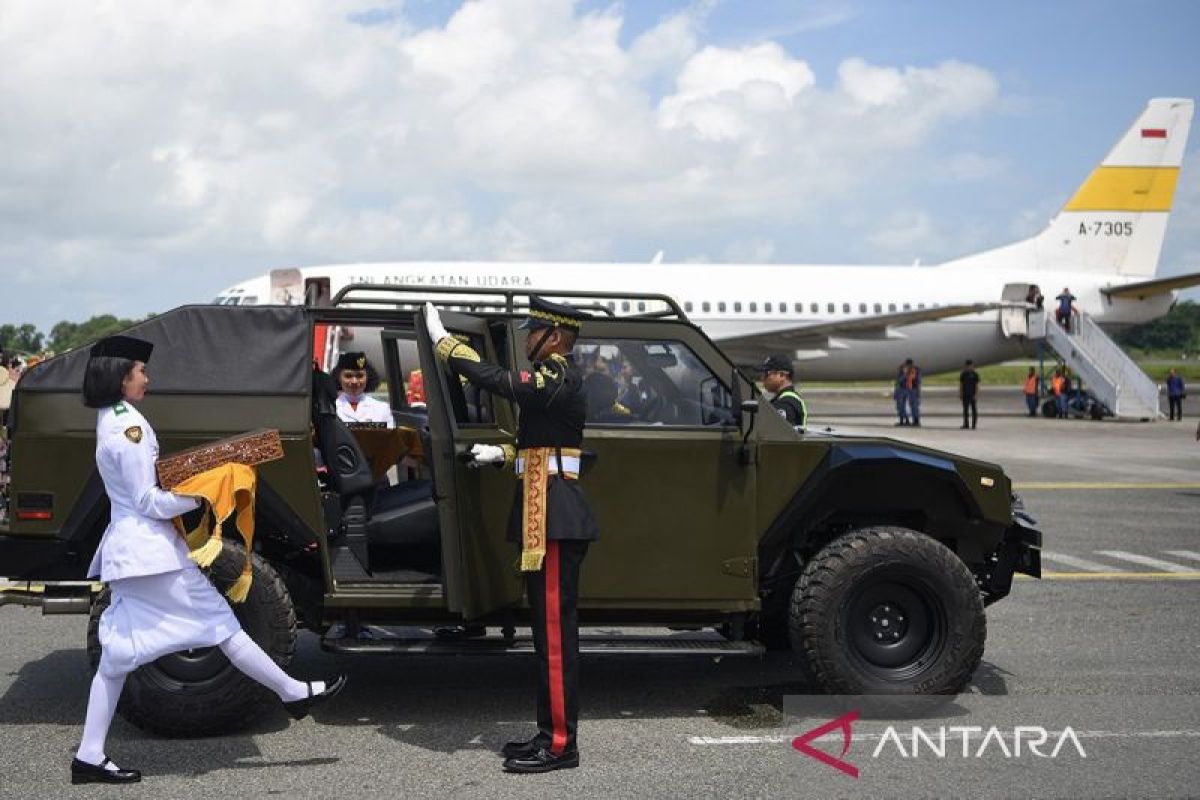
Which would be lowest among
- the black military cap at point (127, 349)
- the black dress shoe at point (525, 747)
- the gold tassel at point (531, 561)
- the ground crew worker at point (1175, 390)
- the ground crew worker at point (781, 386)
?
the black dress shoe at point (525, 747)

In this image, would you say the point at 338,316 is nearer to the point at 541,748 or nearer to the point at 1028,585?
the point at 541,748

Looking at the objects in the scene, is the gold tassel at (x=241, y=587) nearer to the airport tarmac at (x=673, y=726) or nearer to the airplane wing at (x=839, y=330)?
the airport tarmac at (x=673, y=726)

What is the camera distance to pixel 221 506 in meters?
5.11

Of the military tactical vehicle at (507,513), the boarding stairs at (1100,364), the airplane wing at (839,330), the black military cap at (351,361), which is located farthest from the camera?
the boarding stairs at (1100,364)

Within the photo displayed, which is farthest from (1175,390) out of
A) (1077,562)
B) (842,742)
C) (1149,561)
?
(842,742)

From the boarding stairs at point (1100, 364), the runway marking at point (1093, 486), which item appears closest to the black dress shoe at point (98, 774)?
the runway marking at point (1093, 486)

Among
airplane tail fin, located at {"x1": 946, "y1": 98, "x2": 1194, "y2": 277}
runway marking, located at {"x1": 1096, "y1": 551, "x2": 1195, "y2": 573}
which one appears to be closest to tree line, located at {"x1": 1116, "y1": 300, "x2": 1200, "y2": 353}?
airplane tail fin, located at {"x1": 946, "y1": 98, "x2": 1194, "y2": 277}

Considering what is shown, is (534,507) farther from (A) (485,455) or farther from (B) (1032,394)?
(B) (1032,394)

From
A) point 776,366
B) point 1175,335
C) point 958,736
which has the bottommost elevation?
point 958,736

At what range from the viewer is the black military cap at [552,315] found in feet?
18.2

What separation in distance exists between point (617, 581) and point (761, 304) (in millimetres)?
27622

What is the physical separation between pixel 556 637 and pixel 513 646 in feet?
2.43

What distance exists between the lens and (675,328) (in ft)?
20.5

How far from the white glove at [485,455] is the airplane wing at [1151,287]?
1292 inches
